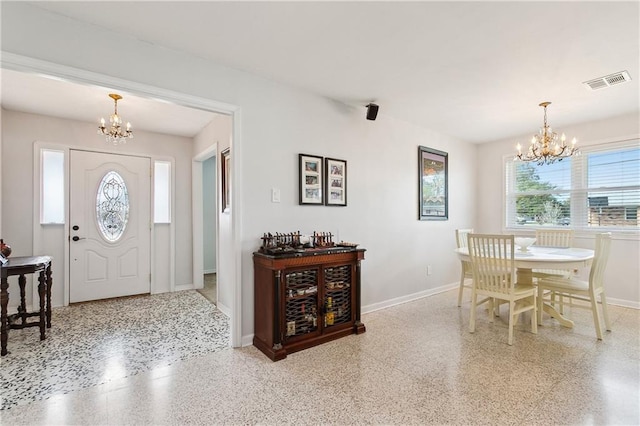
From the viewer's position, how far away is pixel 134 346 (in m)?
2.72

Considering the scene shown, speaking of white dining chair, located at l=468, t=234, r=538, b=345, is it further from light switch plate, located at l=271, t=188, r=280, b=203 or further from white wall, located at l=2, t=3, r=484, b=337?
light switch plate, located at l=271, t=188, r=280, b=203

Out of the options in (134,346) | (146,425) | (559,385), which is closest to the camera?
(146,425)

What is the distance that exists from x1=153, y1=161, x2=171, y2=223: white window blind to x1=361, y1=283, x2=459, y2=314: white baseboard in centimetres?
320

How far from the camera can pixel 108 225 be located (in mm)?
4254

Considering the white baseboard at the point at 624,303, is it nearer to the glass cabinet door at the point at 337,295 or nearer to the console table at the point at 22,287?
the glass cabinet door at the point at 337,295

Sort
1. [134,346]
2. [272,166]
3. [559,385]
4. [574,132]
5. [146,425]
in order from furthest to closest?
[574,132] < [272,166] < [134,346] < [559,385] < [146,425]

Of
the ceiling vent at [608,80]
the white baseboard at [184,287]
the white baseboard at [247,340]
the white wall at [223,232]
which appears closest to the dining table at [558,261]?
the ceiling vent at [608,80]

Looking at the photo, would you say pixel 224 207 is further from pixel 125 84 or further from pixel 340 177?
pixel 125 84

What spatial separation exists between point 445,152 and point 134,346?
4.59m

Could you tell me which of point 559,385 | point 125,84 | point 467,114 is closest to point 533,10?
point 467,114

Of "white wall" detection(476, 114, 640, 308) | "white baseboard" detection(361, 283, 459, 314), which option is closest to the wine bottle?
"white baseboard" detection(361, 283, 459, 314)

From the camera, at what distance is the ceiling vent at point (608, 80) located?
9.14ft

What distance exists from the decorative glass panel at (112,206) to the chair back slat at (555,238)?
18.6 feet

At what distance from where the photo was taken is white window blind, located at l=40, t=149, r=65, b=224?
382cm
